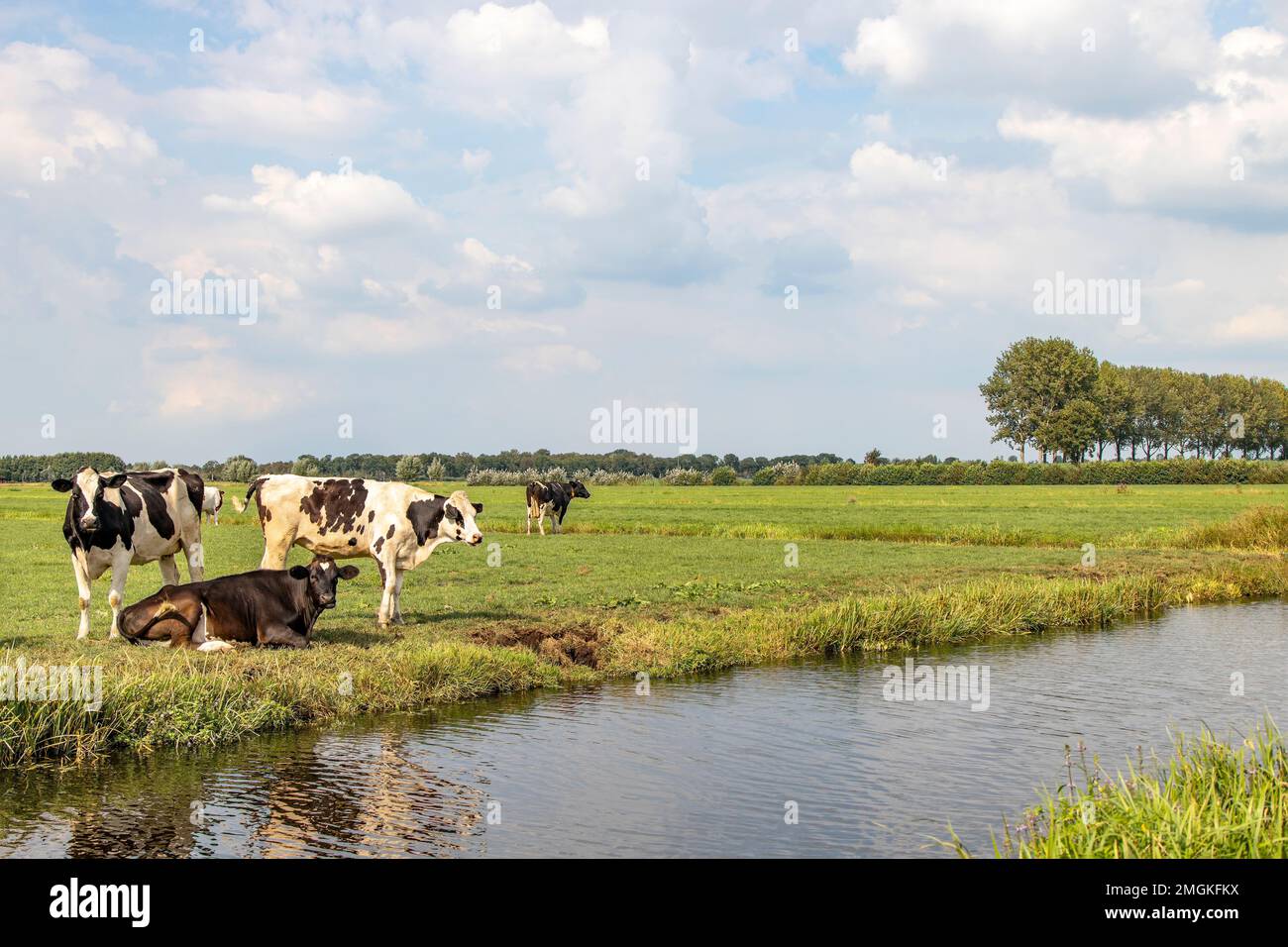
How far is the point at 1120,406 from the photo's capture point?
151000 millimetres

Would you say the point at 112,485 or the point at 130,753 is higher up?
the point at 112,485

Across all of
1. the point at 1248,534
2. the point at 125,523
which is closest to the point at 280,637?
the point at 125,523

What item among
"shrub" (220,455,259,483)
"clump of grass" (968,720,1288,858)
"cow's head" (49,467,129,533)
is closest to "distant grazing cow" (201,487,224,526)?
"cow's head" (49,467,129,533)

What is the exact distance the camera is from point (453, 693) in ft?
54.1

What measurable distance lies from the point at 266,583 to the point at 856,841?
10.1m

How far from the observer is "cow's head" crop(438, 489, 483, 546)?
20891 millimetres

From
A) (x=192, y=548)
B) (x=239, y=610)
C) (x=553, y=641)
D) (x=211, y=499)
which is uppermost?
(x=211, y=499)

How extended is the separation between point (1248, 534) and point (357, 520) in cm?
3391

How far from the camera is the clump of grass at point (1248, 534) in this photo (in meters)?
40.4

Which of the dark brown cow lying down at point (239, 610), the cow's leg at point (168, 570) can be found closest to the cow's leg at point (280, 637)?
the dark brown cow lying down at point (239, 610)

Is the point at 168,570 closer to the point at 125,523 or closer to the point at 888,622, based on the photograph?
the point at 125,523

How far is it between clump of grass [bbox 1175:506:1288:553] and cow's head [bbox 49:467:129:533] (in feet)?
121
